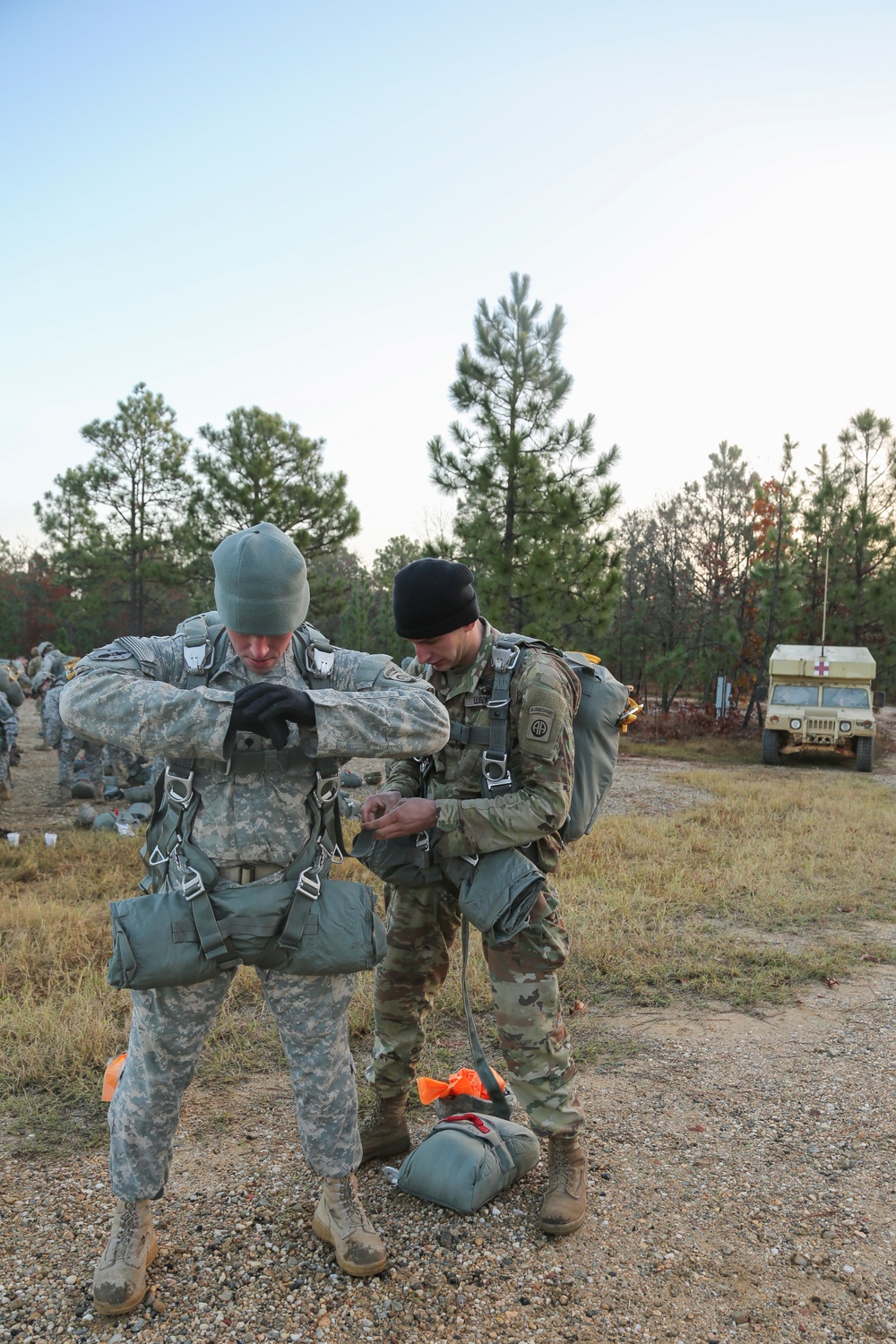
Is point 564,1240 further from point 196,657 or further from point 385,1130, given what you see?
point 196,657

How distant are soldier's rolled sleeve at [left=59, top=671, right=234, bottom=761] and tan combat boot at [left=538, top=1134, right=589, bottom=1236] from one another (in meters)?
1.61

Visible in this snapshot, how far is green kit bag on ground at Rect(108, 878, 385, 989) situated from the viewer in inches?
85.7

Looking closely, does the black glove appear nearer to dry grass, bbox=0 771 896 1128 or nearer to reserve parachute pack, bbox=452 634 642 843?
reserve parachute pack, bbox=452 634 642 843

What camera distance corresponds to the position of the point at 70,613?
112 ft

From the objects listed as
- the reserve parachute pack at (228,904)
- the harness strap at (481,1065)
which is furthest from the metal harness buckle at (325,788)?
the harness strap at (481,1065)

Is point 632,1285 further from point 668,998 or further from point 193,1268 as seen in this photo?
point 668,998

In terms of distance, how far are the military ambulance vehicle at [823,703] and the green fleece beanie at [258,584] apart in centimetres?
1397

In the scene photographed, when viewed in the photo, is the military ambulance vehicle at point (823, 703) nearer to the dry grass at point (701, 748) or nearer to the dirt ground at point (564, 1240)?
the dry grass at point (701, 748)

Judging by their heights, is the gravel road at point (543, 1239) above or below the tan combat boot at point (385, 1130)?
below

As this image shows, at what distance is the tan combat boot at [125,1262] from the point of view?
2289 mm

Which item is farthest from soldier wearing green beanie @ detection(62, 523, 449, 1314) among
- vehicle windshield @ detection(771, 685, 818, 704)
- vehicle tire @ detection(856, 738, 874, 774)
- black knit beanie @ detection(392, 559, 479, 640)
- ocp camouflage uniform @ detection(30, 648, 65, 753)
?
vehicle windshield @ detection(771, 685, 818, 704)

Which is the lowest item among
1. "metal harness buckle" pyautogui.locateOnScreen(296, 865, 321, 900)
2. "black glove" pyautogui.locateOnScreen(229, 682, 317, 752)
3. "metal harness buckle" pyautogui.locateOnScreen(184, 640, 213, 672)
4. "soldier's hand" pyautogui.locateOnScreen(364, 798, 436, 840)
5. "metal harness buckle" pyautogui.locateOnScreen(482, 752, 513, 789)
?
"metal harness buckle" pyautogui.locateOnScreen(296, 865, 321, 900)

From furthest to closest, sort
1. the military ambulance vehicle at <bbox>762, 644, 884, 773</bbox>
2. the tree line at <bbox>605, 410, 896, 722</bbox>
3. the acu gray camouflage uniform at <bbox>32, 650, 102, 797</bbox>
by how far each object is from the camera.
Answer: the tree line at <bbox>605, 410, 896, 722</bbox>, the military ambulance vehicle at <bbox>762, 644, 884, 773</bbox>, the acu gray camouflage uniform at <bbox>32, 650, 102, 797</bbox>

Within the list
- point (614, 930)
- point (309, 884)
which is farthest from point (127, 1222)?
point (614, 930)
